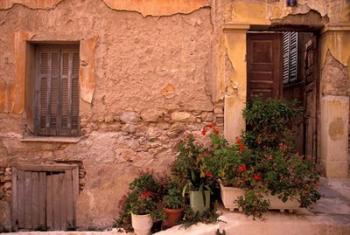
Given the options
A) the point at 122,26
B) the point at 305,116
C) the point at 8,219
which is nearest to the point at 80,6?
the point at 122,26

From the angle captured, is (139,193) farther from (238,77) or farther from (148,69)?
(238,77)

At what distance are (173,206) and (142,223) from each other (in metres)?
0.48

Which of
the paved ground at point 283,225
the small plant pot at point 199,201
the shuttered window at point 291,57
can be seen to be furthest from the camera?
the shuttered window at point 291,57

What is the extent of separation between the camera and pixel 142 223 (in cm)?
495

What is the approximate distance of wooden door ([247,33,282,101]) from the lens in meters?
6.04

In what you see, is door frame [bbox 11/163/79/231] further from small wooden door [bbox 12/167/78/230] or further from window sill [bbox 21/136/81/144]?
window sill [bbox 21/136/81/144]

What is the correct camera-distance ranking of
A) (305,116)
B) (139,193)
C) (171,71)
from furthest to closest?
(305,116) < (171,71) < (139,193)

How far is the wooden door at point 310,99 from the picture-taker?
640 cm

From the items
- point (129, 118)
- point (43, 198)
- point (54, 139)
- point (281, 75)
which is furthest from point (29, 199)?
point (281, 75)

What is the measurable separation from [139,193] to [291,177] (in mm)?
2149

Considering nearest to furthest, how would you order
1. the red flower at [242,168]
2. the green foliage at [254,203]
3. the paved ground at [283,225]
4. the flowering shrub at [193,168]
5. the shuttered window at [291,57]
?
the paved ground at [283,225]
the green foliage at [254,203]
the red flower at [242,168]
the flowering shrub at [193,168]
the shuttered window at [291,57]

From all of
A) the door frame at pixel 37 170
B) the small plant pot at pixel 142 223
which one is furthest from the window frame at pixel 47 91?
the small plant pot at pixel 142 223

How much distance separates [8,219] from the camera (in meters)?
5.88

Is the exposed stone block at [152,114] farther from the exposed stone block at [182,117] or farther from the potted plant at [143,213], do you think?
the potted plant at [143,213]
